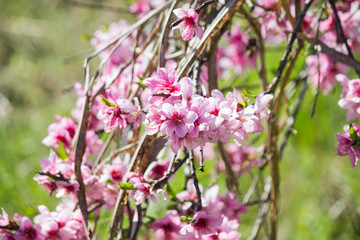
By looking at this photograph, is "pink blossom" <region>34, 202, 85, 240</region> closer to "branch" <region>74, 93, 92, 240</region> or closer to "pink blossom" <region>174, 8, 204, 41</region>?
"branch" <region>74, 93, 92, 240</region>

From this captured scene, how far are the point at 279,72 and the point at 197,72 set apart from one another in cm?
13

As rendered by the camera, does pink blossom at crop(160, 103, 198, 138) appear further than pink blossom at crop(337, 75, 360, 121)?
No

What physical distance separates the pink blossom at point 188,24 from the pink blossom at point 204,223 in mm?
238

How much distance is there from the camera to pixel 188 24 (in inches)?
23.2

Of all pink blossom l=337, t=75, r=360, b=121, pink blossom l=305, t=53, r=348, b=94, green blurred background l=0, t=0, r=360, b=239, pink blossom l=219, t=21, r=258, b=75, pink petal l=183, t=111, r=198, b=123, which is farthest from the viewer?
green blurred background l=0, t=0, r=360, b=239

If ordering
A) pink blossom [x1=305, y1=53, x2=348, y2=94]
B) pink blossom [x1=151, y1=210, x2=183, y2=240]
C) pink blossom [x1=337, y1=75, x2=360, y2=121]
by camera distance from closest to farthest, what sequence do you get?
1. pink blossom [x1=337, y1=75, x2=360, y2=121]
2. pink blossom [x1=151, y1=210, x2=183, y2=240]
3. pink blossom [x1=305, y1=53, x2=348, y2=94]

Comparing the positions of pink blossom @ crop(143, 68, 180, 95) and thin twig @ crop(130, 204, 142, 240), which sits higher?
pink blossom @ crop(143, 68, 180, 95)

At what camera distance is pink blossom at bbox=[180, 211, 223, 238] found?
582 mm

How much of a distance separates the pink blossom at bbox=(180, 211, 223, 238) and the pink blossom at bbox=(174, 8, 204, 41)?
24 cm

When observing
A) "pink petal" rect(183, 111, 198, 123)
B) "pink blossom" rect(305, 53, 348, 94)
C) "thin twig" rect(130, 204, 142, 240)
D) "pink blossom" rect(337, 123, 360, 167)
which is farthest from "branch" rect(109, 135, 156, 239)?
"pink blossom" rect(305, 53, 348, 94)

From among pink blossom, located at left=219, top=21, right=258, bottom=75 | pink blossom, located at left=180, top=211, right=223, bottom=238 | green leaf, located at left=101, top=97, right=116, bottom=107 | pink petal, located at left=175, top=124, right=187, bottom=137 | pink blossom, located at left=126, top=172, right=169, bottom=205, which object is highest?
pink blossom, located at left=219, top=21, right=258, bottom=75

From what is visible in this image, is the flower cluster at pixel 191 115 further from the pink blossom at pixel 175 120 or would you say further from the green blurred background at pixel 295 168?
the green blurred background at pixel 295 168

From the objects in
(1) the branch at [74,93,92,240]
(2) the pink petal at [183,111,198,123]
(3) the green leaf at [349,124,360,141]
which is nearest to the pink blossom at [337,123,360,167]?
(3) the green leaf at [349,124,360,141]

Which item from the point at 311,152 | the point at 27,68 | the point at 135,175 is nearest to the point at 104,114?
the point at 135,175
